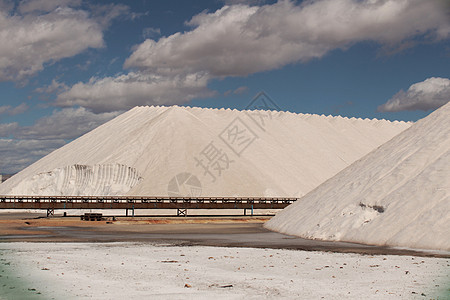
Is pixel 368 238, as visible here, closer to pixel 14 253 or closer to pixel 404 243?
pixel 404 243

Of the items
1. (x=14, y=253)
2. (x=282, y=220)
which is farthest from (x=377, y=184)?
(x=14, y=253)

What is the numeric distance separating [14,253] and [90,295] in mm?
8514

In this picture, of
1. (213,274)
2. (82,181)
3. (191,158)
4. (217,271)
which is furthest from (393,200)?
(82,181)

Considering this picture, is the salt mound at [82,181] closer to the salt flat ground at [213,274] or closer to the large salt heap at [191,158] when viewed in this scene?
the large salt heap at [191,158]

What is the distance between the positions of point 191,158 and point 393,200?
4734cm

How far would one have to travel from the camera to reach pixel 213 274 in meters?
13.7

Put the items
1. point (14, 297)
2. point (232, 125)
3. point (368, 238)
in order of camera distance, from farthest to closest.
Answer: point (232, 125) → point (368, 238) → point (14, 297)

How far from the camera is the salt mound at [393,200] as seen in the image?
21.2 meters

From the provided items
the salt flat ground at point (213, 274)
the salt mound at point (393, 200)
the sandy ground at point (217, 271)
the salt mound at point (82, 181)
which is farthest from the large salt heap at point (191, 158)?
the salt flat ground at point (213, 274)

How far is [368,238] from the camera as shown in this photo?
22.1m

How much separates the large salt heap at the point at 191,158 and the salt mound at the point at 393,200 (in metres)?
34.8

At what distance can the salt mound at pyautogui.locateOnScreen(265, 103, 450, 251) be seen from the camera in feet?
69.5

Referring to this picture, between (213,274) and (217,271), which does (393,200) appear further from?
(213,274)

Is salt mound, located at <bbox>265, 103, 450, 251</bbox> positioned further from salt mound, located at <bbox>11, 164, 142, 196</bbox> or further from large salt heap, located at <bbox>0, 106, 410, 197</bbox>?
salt mound, located at <bbox>11, 164, 142, 196</bbox>
